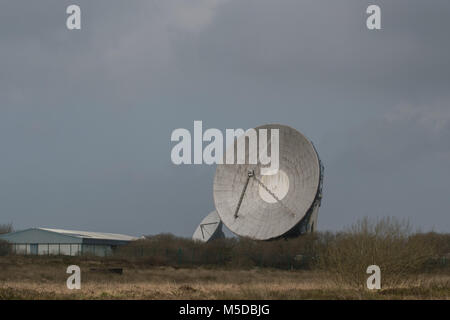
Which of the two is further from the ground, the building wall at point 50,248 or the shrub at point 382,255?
the shrub at point 382,255

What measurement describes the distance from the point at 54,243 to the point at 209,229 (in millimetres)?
19215

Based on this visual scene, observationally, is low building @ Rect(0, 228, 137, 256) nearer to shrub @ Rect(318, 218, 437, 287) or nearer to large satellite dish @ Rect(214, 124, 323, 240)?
large satellite dish @ Rect(214, 124, 323, 240)

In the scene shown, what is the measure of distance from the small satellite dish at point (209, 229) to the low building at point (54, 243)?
1118 cm

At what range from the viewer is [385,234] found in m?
29.5

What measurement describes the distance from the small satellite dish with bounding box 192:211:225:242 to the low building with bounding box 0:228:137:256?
36.7ft

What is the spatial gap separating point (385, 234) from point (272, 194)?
33.7 m

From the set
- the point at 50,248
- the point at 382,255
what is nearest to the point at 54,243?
the point at 50,248

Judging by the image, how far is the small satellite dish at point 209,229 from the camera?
85.4 m

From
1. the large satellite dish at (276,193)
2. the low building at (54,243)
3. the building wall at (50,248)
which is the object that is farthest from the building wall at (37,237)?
the large satellite dish at (276,193)

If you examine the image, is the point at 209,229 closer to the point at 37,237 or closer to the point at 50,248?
the point at 50,248

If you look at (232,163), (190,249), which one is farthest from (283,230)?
(190,249)

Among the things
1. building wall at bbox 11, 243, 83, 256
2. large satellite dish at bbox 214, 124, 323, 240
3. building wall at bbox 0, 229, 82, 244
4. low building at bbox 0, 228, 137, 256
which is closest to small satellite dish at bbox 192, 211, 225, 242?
low building at bbox 0, 228, 137, 256

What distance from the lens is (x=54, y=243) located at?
80.6 metres

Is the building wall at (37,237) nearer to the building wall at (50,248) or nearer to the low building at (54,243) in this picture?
the low building at (54,243)
